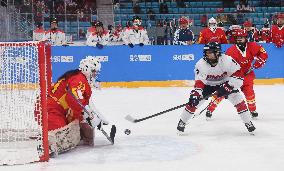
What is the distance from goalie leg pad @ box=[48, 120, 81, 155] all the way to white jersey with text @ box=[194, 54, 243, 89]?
149 cm

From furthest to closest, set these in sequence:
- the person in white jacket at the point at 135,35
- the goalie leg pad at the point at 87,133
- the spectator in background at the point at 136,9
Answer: the spectator in background at the point at 136,9 < the person in white jacket at the point at 135,35 < the goalie leg pad at the point at 87,133

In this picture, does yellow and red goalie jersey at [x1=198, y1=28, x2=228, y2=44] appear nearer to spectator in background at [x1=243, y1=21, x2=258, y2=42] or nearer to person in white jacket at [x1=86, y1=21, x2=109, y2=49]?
spectator in background at [x1=243, y1=21, x2=258, y2=42]

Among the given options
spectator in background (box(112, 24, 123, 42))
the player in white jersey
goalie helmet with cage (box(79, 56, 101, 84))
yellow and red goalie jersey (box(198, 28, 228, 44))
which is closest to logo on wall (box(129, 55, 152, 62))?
yellow and red goalie jersey (box(198, 28, 228, 44))

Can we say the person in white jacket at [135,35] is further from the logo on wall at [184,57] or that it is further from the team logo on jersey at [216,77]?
the team logo on jersey at [216,77]

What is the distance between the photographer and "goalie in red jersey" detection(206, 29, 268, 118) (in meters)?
6.58

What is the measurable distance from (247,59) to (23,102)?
285 centimetres

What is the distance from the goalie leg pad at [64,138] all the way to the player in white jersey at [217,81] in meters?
1.25

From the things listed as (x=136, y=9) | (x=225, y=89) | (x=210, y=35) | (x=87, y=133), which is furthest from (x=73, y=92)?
(x=136, y=9)

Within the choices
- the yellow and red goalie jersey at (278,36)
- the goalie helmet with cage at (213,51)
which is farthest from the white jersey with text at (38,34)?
the goalie helmet with cage at (213,51)

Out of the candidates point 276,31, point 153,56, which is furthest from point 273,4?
point 153,56

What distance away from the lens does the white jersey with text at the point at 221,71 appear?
5465 mm

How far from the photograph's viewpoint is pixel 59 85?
486 centimetres

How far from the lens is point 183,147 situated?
16.3 ft

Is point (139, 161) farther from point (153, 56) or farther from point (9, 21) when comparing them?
point (9, 21)
